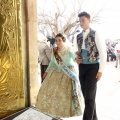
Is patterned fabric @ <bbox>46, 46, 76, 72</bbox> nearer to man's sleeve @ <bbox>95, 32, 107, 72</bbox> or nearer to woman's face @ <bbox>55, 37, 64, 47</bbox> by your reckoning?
woman's face @ <bbox>55, 37, 64, 47</bbox>

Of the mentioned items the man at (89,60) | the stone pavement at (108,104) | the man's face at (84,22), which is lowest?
the stone pavement at (108,104)

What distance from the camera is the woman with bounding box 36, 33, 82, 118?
3.16 meters

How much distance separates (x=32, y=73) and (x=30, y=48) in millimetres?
467

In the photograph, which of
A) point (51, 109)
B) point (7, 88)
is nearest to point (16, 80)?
point (7, 88)

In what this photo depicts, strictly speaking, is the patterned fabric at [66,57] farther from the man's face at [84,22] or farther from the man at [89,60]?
the man's face at [84,22]

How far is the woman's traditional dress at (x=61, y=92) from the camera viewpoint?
315 cm

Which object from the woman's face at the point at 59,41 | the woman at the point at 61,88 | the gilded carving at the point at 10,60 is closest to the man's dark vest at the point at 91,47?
the woman at the point at 61,88

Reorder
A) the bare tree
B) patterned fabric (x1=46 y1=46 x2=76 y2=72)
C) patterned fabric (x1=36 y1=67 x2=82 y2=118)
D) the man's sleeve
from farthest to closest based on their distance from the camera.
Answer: the bare tree
patterned fabric (x1=46 y1=46 x2=76 y2=72)
patterned fabric (x1=36 y1=67 x2=82 y2=118)
the man's sleeve

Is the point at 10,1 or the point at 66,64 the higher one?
the point at 10,1

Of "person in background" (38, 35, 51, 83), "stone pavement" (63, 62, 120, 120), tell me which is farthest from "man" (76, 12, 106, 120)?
"person in background" (38, 35, 51, 83)

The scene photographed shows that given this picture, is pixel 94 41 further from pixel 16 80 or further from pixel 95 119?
pixel 16 80

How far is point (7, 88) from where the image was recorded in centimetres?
336

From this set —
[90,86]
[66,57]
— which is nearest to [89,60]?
[90,86]

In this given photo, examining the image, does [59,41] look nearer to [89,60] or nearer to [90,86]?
[89,60]
